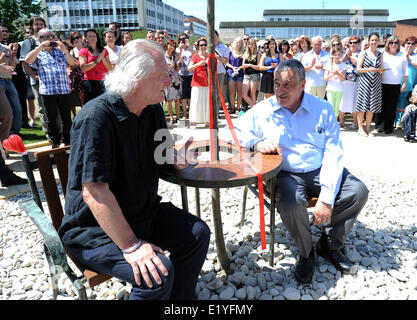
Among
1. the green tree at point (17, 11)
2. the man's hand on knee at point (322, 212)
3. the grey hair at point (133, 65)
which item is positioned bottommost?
the man's hand on knee at point (322, 212)

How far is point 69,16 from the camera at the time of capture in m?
89.7

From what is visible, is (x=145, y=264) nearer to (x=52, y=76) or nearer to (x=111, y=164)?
(x=111, y=164)

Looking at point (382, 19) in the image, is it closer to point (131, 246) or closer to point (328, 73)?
point (328, 73)

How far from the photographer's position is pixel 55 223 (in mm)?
2186

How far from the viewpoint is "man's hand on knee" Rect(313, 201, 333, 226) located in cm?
247

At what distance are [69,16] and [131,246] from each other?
4038 inches

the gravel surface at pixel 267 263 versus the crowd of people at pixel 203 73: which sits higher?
the crowd of people at pixel 203 73

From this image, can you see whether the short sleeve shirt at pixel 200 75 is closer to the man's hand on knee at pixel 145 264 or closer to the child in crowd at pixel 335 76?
the child in crowd at pixel 335 76

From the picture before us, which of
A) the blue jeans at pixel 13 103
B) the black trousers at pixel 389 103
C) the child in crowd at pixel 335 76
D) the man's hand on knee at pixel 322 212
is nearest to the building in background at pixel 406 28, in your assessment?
the black trousers at pixel 389 103

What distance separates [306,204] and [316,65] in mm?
5864

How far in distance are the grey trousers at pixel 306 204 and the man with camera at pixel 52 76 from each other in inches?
163

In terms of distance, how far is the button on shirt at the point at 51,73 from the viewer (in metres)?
5.26

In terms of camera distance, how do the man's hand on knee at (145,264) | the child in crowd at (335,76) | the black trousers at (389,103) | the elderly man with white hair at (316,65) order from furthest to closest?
the elderly man with white hair at (316,65) → the child in crowd at (335,76) → the black trousers at (389,103) → the man's hand on knee at (145,264)

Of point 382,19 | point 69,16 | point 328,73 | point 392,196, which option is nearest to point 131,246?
point 392,196
